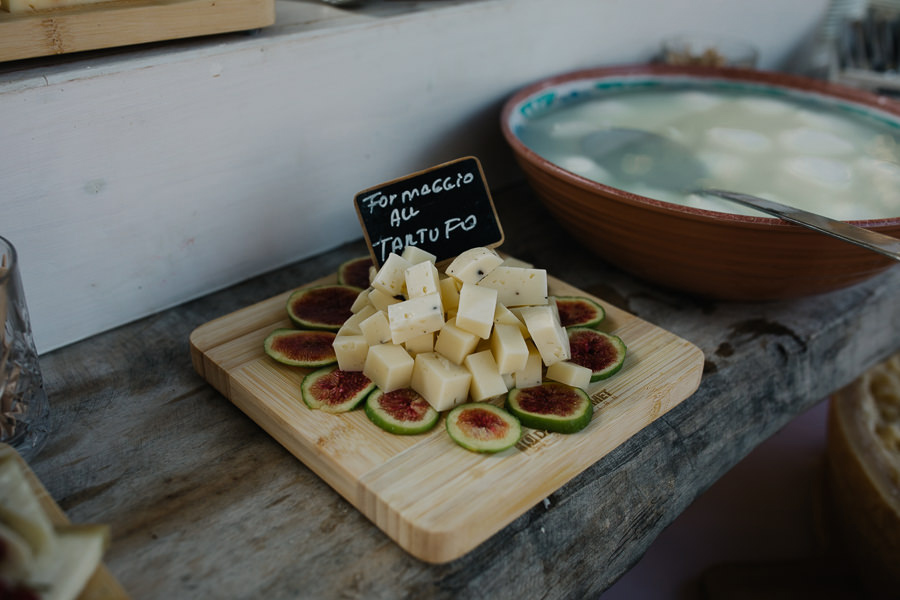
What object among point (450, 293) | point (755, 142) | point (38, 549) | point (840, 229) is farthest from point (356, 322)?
point (755, 142)

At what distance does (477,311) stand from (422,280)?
10cm

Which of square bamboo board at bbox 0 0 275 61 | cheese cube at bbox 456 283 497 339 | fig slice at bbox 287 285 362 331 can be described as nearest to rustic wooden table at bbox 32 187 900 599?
fig slice at bbox 287 285 362 331

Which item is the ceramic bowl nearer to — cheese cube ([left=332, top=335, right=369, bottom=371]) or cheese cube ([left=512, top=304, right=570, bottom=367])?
cheese cube ([left=512, top=304, right=570, bottom=367])

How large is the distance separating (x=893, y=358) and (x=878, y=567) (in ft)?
1.84

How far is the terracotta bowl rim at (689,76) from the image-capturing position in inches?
44.6

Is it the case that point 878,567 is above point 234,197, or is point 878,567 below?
below

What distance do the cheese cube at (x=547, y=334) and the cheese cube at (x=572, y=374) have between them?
11 mm

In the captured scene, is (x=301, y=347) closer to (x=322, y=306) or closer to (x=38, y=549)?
(x=322, y=306)

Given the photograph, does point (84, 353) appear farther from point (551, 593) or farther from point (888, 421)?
point (888, 421)

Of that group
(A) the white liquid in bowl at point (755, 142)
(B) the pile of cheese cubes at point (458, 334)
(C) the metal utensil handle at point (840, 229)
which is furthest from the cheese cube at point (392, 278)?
(C) the metal utensil handle at point (840, 229)

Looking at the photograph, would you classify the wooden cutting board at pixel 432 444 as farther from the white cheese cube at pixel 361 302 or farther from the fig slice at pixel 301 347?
the white cheese cube at pixel 361 302

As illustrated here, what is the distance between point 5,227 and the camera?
1078 mm

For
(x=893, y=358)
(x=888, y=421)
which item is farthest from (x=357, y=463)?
(x=893, y=358)

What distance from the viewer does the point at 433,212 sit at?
1.23 meters
